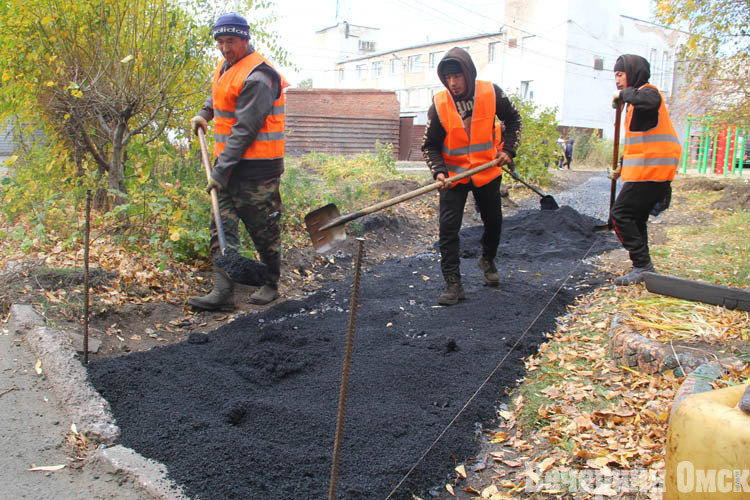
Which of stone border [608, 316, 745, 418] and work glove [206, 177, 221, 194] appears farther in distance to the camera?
work glove [206, 177, 221, 194]

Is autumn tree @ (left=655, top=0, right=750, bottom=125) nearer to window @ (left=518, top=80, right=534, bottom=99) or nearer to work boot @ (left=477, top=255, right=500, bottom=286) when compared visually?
work boot @ (left=477, top=255, right=500, bottom=286)

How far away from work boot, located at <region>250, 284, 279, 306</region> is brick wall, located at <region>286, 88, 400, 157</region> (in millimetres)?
20970

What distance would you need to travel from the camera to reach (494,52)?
Result: 122 ft

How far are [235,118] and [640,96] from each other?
3143 millimetres

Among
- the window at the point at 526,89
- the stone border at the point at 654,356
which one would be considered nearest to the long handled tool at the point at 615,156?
the stone border at the point at 654,356

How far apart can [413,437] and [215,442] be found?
0.90 meters

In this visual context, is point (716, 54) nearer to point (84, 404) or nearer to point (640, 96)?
point (640, 96)

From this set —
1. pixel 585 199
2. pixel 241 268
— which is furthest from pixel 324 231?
pixel 585 199

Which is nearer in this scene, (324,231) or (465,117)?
(324,231)

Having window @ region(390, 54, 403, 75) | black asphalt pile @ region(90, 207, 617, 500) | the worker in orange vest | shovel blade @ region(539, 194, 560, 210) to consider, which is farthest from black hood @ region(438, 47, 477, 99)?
window @ region(390, 54, 403, 75)

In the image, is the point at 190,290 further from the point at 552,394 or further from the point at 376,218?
the point at 376,218

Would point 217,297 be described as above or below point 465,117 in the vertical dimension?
below

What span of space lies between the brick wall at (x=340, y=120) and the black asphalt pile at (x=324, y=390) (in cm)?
2154

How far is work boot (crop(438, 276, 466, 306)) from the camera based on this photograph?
464 centimetres
